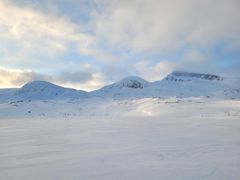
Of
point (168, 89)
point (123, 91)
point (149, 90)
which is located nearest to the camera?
point (149, 90)

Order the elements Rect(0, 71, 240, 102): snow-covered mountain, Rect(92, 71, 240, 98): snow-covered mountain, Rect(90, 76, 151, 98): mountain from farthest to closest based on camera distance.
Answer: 1. Rect(90, 76, 151, 98): mountain
2. Rect(0, 71, 240, 102): snow-covered mountain
3. Rect(92, 71, 240, 98): snow-covered mountain

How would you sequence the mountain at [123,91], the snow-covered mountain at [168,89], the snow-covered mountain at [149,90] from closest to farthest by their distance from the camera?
the snow-covered mountain at [168,89] < the snow-covered mountain at [149,90] < the mountain at [123,91]

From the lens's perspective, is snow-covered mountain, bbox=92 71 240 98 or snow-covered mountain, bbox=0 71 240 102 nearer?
snow-covered mountain, bbox=92 71 240 98

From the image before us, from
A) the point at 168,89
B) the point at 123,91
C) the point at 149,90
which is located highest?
the point at 168,89

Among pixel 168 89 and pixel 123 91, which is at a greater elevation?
pixel 168 89

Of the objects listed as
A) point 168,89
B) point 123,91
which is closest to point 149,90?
point 168,89

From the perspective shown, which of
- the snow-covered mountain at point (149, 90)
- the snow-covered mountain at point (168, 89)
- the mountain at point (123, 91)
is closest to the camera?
A: the snow-covered mountain at point (168, 89)

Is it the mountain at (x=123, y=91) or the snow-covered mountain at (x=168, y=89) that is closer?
the snow-covered mountain at (x=168, y=89)

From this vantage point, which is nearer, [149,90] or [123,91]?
[149,90]

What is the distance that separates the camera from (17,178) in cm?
483

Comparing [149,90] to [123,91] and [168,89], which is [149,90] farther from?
[123,91]

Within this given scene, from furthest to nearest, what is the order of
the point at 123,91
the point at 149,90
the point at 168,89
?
the point at 168,89
the point at 123,91
the point at 149,90

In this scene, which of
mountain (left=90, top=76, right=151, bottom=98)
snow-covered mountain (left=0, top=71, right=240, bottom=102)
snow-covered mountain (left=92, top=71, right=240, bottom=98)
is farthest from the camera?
mountain (left=90, top=76, right=151, bottom=98)

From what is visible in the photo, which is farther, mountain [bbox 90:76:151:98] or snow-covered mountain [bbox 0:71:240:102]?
mountain [bbox 90:76:151:98]
